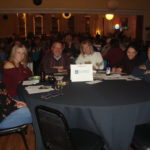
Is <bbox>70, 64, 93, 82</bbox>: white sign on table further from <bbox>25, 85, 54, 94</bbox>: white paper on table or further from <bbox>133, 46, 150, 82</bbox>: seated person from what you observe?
<bbox>133, 46, 150, 82</bbox>: seated person

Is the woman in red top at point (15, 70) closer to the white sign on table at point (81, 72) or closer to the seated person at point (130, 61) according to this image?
the white sign on table at point (81, 72)

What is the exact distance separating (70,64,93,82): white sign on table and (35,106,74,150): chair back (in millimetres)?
1050

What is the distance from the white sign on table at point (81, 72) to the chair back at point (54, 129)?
105 cm

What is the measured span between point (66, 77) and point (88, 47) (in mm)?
1110

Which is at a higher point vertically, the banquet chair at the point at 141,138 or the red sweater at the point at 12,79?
the red sweater at the point at 12,79

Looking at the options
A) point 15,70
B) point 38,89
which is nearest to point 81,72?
point 38,89

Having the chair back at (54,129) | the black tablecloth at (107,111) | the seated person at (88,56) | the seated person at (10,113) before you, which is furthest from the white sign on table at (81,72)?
the seated person at (88,56)

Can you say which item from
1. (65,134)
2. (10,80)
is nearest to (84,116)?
(65,134)

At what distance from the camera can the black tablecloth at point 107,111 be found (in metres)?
2.00

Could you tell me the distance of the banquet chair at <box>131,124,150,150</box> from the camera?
197 centimetres

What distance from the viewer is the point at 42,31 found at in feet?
58.3

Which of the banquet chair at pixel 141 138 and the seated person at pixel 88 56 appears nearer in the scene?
the banquet chair at pixel 141 138

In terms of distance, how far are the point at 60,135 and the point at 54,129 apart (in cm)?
7

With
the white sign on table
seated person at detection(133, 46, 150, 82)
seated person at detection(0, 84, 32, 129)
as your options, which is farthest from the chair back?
seated person at detection(133, 46, 150, 82)
